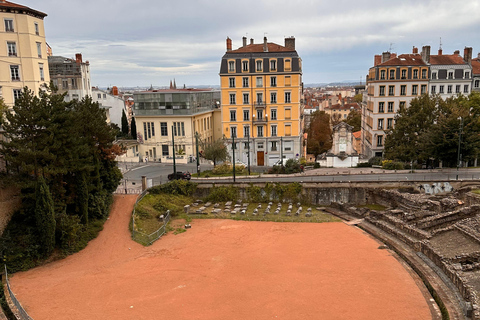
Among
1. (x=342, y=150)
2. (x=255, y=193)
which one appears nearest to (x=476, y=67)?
(x=342, y=150)

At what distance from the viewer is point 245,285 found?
19516 mm

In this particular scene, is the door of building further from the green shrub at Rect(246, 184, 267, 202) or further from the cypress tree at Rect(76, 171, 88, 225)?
the cypress tree at Rect(76, 171, 88, 225)

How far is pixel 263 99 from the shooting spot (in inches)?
1934

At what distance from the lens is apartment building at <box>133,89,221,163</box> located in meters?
51.5

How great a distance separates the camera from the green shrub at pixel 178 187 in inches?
1366

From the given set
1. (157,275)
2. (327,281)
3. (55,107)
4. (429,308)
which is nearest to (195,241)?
(157,275)

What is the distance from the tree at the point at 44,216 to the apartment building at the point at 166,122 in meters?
28.1

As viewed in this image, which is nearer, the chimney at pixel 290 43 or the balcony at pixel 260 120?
the balcony at pixel 260 120

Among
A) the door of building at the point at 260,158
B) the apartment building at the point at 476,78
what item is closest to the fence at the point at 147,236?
the door of building at the point at 260,158

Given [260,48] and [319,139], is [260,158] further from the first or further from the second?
[319,139]

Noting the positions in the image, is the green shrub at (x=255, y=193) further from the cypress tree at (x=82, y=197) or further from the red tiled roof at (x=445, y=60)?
the red tiled roof at (x=445, y=60)

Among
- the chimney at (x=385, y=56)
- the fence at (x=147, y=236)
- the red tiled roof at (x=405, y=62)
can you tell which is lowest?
the fence at (x=147, y=236)

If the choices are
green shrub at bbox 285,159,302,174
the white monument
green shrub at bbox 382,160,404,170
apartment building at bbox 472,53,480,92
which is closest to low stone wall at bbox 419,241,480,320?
green shrub at bbox 382,160,404,170

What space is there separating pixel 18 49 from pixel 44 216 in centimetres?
1931
